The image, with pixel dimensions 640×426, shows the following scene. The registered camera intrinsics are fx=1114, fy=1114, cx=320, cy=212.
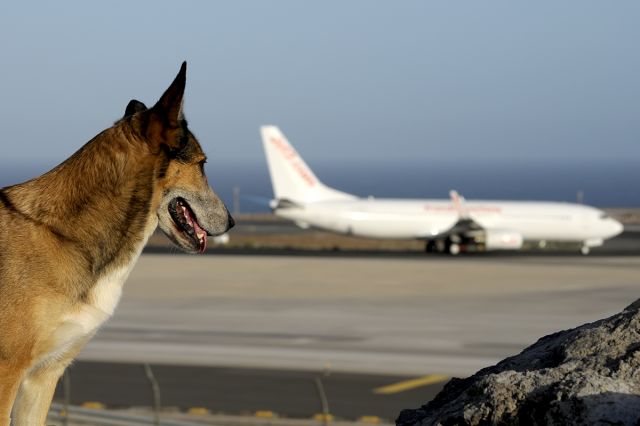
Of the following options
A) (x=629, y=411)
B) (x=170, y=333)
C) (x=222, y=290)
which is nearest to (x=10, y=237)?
(x=629, y=411)

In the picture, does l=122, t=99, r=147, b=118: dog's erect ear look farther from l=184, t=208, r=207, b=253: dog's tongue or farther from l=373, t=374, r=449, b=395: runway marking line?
l=373, t=374, r=449, b=395: runway marking line

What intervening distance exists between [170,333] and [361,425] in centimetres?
2254

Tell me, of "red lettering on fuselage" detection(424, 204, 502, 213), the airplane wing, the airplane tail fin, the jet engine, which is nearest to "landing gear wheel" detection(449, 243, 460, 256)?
the airplane wing

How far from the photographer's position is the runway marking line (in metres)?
35.8

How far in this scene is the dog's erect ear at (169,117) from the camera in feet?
20.5

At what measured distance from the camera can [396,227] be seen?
9600 centimetres

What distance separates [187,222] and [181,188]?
0.69 ft

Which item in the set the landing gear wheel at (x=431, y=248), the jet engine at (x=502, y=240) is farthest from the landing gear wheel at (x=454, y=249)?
the jet engine at (x=502, y=240)

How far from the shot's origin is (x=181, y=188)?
666 cm

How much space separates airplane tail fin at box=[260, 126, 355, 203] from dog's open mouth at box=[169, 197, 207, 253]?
300ft

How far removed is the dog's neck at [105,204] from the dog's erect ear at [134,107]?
302 millimetres

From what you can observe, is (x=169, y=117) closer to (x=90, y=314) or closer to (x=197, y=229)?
(x=197, y=229)

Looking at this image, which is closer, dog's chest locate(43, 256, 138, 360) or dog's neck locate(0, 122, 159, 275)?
dog's chest locate(43, 256, 138, 360)

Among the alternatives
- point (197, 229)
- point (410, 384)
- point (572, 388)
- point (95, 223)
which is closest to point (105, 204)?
point (95, 223)
